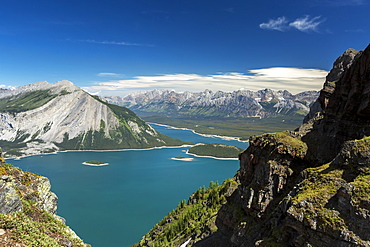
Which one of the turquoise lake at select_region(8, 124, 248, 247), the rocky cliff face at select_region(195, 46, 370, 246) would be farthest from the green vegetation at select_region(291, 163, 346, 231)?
the turquoise lake at select_region(8, 124, 248, 247)

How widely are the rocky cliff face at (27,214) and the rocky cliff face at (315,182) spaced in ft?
69.7

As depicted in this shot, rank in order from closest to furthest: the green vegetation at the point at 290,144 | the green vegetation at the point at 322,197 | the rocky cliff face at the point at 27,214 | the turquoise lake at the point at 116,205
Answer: the green vegetation at the point at 322,197 < the rocky cliff face at the point at 27,214 < the green vegetation at the point at 290,144 < the turquoise lake at the point at 116,205

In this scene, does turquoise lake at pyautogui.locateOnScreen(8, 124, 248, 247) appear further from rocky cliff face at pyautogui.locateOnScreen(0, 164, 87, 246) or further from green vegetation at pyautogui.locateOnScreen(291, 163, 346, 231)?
green vegetation at pyautogui.locateOnScreen(291, 163, 346, 231)

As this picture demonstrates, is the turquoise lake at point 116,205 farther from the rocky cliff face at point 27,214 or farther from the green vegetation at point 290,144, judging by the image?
the green vegetation at point 290,144

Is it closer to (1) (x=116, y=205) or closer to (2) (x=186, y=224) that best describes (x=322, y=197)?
(2) (x=186, y=224)

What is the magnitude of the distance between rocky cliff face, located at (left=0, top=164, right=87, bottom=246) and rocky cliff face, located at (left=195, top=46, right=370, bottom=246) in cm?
2124

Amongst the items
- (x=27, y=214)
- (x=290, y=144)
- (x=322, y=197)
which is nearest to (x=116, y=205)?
(x=27, y=214)

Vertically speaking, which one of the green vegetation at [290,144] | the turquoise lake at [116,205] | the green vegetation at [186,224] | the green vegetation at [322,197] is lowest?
the turquoise lake at [116,205]

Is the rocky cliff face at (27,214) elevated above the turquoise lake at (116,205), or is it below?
above

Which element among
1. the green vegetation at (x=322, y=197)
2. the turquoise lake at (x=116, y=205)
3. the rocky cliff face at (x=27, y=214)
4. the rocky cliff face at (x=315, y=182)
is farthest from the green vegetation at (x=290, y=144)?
the turquoise lake at (x=116, y=205)

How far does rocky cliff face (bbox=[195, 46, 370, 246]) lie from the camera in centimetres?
1716

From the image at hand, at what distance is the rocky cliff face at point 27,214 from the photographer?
74.4 ft

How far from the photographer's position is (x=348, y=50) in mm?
69125

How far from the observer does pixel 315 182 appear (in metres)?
21.6
